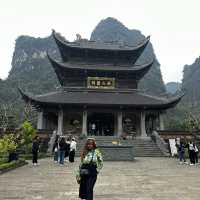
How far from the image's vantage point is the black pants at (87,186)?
6.16m

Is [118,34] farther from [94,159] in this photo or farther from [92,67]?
[94,159]

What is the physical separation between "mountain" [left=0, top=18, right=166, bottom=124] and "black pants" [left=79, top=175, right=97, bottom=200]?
8182cm

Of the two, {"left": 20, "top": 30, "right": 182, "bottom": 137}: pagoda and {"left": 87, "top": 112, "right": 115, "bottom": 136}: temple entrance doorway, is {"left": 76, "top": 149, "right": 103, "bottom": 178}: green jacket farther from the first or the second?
{"left": 87, "top": 112, "right": 115, "bottom": 136}: temple entrance doorway

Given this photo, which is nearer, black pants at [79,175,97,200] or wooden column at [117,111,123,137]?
black pants at [79,175,97,200]

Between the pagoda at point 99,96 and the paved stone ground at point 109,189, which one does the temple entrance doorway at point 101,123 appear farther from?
A: the paved stone ground at point 109,189

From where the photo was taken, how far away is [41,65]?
126m

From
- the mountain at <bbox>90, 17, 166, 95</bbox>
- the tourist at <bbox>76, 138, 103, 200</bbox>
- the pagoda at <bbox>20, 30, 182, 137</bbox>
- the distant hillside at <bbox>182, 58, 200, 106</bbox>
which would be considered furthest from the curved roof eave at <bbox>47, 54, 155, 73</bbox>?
the mountain at <bbox>90, 17, 166, 95</bbox>

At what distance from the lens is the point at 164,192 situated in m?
8.58

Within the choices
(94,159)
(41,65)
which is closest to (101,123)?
(94,159)

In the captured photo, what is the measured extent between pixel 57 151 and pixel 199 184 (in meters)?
10.0

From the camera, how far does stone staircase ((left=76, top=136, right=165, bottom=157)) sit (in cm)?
2607

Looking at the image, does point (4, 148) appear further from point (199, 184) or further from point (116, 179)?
point (199, 184)

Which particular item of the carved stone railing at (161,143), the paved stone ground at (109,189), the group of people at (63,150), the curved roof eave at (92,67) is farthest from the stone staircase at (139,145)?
the paved stone ground at (109,189)

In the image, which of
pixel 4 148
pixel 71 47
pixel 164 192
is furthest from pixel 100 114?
pixel 164 192
